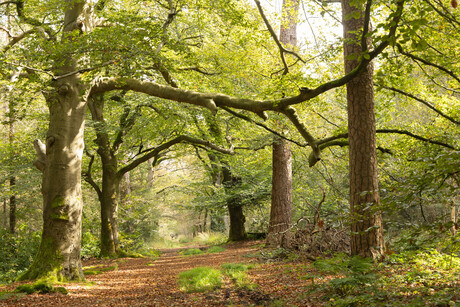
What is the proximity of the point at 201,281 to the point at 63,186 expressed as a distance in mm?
3554

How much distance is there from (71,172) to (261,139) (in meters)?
6.04

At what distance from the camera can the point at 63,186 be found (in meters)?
7.21

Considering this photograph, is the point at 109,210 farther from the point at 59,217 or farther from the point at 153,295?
the point at 153,295

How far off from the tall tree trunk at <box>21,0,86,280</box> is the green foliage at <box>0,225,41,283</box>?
7491 mm

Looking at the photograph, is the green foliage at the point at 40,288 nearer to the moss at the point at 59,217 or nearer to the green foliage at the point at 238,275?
the moss at the point at 59,217

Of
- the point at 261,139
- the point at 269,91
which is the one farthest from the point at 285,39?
the point at 269,91

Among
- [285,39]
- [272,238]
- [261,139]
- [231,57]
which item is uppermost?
A: [285,39]

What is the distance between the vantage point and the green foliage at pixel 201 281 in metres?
6.06

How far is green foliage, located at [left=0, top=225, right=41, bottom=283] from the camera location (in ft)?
43.0

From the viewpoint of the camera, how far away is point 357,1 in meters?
3.55

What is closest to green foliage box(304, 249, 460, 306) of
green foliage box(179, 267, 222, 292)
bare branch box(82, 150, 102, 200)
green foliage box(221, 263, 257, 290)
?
green foliage box(221, 263, 257, 290)

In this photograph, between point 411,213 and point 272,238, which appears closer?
point 272,238

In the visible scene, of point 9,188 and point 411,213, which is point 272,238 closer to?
point 411,213

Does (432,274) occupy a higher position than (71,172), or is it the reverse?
(71,172)
